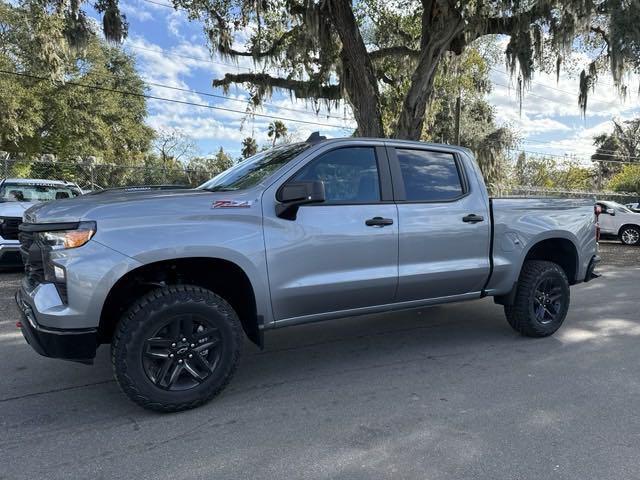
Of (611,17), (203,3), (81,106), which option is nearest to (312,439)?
(611,17)

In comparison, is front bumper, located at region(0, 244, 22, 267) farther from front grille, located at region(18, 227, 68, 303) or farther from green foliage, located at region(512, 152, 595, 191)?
green foliage, located at region(512, 152, 595, 191)

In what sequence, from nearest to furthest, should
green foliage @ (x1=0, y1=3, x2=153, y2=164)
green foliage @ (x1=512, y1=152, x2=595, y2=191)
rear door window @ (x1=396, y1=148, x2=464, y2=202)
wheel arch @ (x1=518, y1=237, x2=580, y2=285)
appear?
rear door window @ (x1=396, y1=148, x2=464, y2=202) < wheel arch @ (x1=518, y1=237, x2=580, y2=285) < green foliage @ (x1=0, y1=3, x2=153, y2=164) < green foliage @ (x1=512, y1=152, x2=595, y2=191)

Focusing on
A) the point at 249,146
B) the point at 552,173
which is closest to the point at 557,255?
the point at 249,146

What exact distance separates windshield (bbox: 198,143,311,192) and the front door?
0.25m

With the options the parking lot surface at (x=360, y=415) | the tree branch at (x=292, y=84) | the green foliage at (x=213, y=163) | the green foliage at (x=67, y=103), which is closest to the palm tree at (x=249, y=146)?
the green foliage at (x=213, y=163)

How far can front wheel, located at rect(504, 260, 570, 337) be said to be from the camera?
5.12 m

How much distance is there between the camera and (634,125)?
199ft

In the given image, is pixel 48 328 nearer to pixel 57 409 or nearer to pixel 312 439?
pixel 57 409

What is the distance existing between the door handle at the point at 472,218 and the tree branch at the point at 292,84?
10376 mm

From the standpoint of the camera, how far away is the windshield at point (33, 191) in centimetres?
914

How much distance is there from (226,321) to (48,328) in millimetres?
1114

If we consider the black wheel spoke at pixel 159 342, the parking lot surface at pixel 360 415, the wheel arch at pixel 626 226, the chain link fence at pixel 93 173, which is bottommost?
the wheel arch at pixel 626 226

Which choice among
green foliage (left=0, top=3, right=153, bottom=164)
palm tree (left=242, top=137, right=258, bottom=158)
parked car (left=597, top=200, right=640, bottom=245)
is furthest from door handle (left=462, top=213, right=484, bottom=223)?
palm tree (left=242, top=137, right=258, bottom=158)

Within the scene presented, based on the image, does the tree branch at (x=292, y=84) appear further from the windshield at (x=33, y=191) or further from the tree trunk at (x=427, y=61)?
the windshield at (x=33, y=191)
